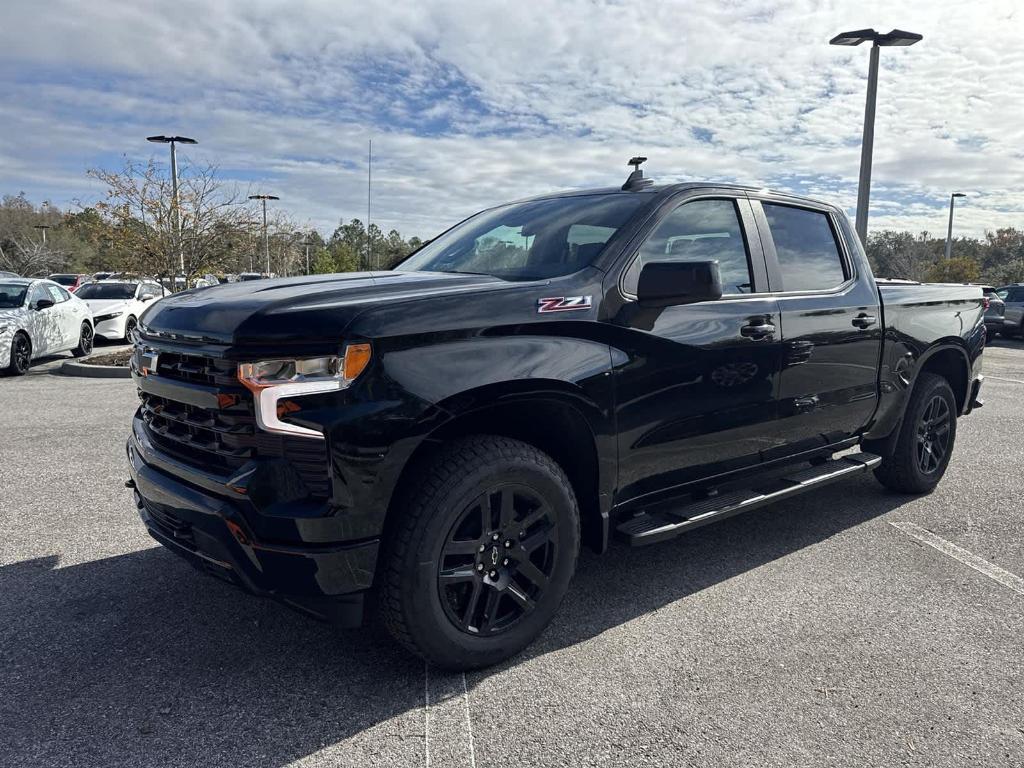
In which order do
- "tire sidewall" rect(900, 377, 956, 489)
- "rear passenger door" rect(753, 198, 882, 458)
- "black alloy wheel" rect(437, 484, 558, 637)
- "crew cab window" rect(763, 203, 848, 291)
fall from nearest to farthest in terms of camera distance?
"black alloy wheel" rect(437, 484, 558, 637) → "rear passenger door" rect(753, 198, 882, 458) → "crew cab window" rect(763, 203, 848, 291) → "tire sidewall" rect(900, 377, 956, 489)

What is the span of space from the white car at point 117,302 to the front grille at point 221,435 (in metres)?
13.9

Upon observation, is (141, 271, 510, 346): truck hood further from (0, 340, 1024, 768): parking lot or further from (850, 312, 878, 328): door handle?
(850, 312, 878, 328): door handle

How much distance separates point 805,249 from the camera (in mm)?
4297

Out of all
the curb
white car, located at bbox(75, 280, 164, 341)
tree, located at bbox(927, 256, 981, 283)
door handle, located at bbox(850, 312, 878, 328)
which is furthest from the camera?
tree, located at bbox(927, 256, 981, 283)

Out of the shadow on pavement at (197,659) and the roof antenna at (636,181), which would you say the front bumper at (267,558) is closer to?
the shadow on pavement at (197,659)

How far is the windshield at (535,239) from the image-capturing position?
336cm

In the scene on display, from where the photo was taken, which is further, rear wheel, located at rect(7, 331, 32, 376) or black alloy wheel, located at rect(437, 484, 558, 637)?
rear wheel, located at rect(7, 331, 32, 376)

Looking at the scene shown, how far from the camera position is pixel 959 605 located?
352cm

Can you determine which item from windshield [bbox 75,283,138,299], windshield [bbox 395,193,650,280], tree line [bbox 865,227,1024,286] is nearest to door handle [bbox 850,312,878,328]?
windshield [bbox 395,193,650,280]

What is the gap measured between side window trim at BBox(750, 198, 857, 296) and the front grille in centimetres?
255

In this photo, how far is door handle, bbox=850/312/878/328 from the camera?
434 centimetres

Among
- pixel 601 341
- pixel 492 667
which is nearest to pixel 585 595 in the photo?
pixel 492 667

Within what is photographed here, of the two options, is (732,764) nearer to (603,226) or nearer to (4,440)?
(603,226)

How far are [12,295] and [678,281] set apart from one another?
1215 cm
